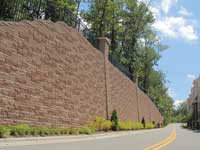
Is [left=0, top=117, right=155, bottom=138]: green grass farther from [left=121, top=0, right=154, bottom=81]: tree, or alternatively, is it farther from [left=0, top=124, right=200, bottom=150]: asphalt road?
[left=121, top=0, right=154, bottom=81]: tree

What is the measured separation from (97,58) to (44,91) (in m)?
12.8

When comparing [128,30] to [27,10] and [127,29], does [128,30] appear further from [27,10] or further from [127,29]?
[27,10]

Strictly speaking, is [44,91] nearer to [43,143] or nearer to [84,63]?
[43,143]

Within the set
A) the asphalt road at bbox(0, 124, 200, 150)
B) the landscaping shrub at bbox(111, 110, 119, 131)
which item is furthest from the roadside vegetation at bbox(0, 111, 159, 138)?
the asphalt road at bbox(0, 124, 200, 150)

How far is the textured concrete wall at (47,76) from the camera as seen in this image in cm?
1730

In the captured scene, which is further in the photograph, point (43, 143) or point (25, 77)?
point (25, 77)

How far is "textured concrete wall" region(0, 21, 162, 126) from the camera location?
56.7 ft

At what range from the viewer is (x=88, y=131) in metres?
23.6

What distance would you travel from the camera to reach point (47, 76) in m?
21.1

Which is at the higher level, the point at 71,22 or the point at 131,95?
the point at 71,22

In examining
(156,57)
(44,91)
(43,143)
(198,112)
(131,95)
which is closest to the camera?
(43,143)

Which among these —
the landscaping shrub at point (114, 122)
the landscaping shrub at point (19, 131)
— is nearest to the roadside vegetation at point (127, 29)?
the landscaping shrub at point (114, 122)

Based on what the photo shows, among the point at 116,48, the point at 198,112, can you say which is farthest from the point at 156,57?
the point at 198,112

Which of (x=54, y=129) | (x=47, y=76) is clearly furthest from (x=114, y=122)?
(x=54, y=129)
